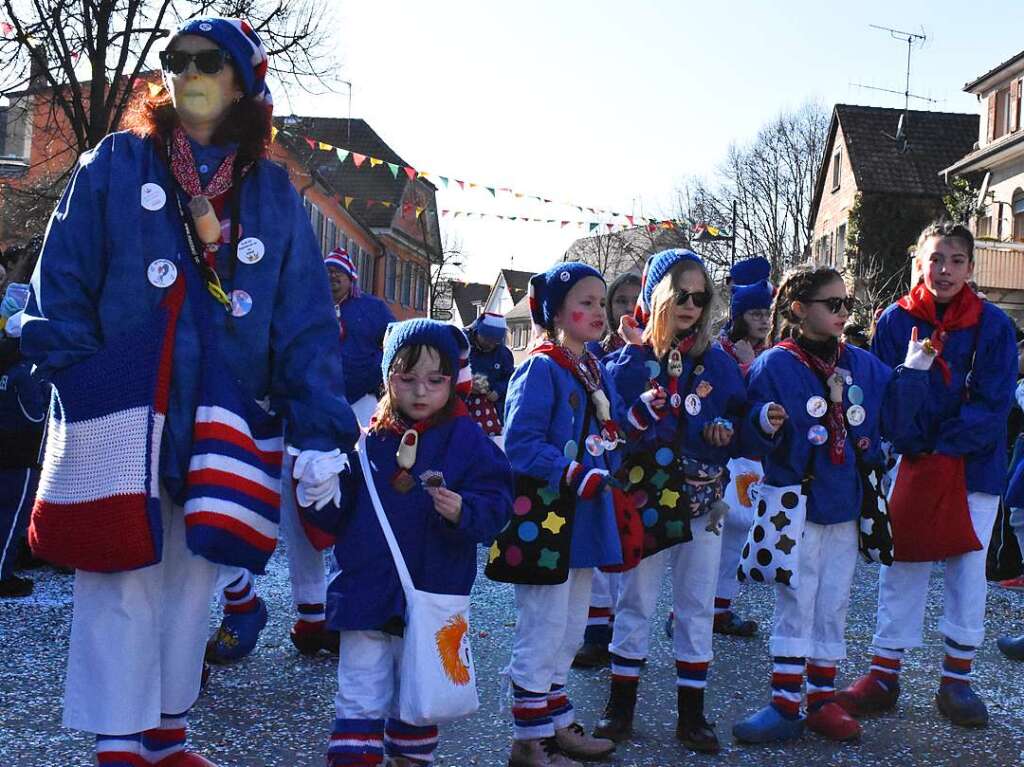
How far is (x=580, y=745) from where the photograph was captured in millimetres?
4227

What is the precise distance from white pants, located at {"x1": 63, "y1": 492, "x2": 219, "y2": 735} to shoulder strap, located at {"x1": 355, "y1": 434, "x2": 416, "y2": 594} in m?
0.57

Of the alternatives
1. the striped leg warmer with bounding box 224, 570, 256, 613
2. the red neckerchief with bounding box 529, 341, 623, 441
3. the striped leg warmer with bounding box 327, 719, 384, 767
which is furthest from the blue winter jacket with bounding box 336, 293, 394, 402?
the striped leg warmer with bounding box 327, 719, 384, 767

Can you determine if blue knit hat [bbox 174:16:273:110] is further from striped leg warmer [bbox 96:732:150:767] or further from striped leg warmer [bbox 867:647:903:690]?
striped leg warmer [bbox 867:647:903:690]

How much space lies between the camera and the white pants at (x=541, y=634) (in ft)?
13.5

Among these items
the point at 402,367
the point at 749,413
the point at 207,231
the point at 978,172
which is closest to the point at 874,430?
the point at 749,413

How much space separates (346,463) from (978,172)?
3246cm

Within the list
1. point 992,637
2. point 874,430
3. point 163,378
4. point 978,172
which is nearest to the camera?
point 163,378

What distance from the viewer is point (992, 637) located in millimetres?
6555

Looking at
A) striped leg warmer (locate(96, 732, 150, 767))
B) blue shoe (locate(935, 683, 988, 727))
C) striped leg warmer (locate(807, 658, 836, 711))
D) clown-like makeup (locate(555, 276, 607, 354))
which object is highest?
clown-like makeup (locate(555, 276, 607, 354))

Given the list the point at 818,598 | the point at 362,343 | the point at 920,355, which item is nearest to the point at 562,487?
the point at 818,598

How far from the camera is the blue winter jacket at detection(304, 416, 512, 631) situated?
3.45 metres

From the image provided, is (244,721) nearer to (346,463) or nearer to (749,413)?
(346,463)

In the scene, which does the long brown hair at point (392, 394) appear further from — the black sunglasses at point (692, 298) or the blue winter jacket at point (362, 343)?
A: the blue winter jacket at point (362, 343)

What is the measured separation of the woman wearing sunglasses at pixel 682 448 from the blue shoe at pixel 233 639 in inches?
64.1
